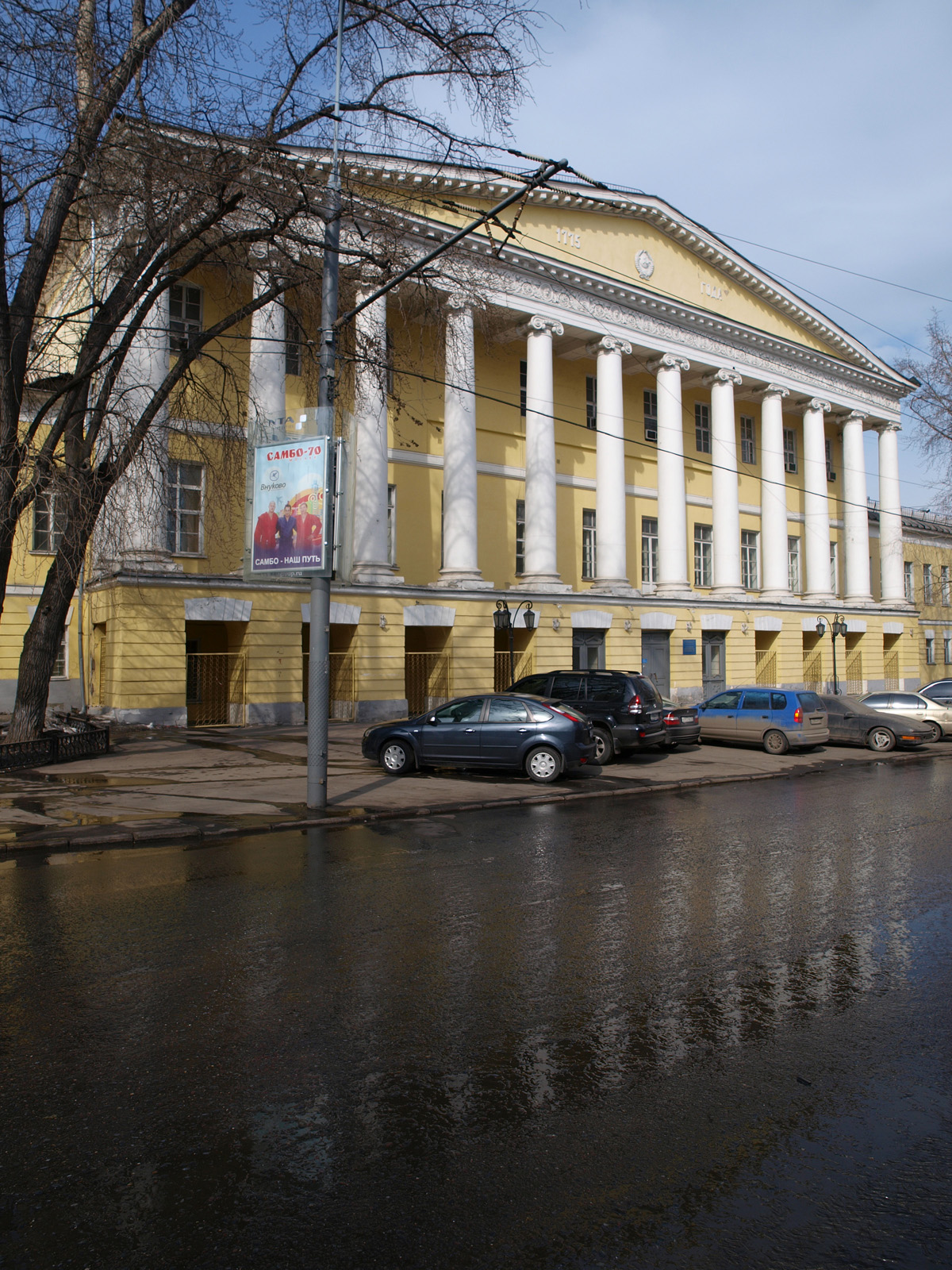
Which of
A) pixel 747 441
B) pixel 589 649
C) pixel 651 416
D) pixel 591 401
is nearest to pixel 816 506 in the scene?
pixel 747 441

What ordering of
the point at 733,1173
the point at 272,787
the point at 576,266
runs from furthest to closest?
the point at 576,266
the point at 272,787
the point at 733,1173

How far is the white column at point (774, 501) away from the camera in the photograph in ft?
129

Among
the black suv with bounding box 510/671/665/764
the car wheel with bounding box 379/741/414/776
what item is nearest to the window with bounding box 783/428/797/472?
the black suv with bounding box 510/671/665/764

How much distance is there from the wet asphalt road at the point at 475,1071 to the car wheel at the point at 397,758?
24.8ft

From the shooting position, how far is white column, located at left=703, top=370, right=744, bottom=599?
123ft

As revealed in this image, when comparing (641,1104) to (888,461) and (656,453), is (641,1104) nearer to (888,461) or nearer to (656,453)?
(656,453)

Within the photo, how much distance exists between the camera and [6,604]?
25000mm

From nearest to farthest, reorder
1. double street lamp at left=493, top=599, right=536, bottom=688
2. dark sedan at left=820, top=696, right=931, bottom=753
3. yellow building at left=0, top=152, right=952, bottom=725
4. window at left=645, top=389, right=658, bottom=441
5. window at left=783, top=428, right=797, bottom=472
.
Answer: dark sedan at left=820, top=696, right=931, bottom=753
yellow building at left=0, top=152, right=952, bottom=725
double street lamp at left=493, top=599, right=536, bottom=688
window at left=645, top=389, right=658, bottom=441
window at left=783, top=428, right=797, bottom=472

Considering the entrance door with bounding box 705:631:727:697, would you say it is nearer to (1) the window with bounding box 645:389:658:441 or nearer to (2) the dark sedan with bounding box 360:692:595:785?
(1) the window with bounding box 645:389:658:441

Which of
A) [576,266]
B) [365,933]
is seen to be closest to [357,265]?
[365,933]

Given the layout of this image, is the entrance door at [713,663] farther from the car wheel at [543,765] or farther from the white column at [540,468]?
the car wheel at [543,765]

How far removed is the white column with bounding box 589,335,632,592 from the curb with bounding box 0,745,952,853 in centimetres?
1744

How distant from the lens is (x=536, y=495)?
30.8m

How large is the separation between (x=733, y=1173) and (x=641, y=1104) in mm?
592
